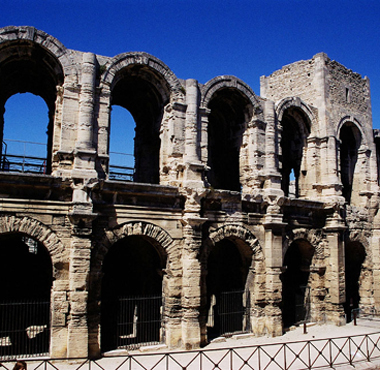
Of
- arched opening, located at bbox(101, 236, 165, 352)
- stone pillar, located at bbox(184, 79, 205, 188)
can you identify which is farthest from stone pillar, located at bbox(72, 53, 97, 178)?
stone pillar, located at bbox(184, 79, 205, 188)

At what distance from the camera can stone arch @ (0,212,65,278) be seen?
1021 centimetres

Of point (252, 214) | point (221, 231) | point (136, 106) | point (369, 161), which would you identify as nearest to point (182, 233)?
point (221, 231)

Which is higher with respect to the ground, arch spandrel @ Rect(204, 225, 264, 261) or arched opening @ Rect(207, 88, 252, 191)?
arched opening @ Rect(207, 88, 252, 191)

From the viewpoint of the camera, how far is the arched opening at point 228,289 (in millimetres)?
13766

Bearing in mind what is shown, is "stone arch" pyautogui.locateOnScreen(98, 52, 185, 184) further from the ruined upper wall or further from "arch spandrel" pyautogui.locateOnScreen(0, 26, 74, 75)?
the ruined upper wall

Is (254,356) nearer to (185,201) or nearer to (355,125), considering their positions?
(185,201)

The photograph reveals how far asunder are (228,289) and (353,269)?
6524 millimetres

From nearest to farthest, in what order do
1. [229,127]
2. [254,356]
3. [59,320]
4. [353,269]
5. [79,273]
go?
[59,320]
[79,273]
[254,356]
[229,127]
[353,269]

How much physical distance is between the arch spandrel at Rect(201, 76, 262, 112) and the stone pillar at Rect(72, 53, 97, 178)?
12.2 ft

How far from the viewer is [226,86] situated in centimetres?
1408

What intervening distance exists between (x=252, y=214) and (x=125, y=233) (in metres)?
4.49

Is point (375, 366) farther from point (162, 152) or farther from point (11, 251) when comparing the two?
point (11, 251)

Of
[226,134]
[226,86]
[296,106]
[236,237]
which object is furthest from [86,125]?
[296,106]

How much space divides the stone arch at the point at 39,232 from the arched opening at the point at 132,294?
7.82 ft
